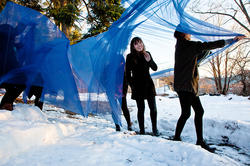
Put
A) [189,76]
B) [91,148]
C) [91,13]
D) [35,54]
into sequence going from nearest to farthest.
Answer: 1. [91,148]
2. [189,76]
3. [35,54]
4. [91,13]

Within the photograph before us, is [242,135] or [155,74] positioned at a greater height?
[155,74]

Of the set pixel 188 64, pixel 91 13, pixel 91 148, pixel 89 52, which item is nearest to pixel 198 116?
pixel 188 64

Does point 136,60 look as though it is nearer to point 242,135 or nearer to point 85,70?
point 85,70

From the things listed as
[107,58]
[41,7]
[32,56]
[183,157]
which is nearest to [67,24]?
[41,7]

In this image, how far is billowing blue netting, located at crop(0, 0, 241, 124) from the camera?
201 centimetres

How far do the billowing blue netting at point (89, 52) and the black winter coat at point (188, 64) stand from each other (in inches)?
9.5

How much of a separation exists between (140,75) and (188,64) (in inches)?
28.4

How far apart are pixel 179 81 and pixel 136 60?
0.72 metres

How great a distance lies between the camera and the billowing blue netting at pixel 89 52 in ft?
6.59

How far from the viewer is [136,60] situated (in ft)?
7.49

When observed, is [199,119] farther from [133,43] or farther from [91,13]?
[91,13]

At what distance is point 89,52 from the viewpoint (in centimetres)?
227

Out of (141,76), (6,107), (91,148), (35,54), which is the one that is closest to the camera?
(91,148)

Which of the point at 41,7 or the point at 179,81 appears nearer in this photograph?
the point at 179,81
